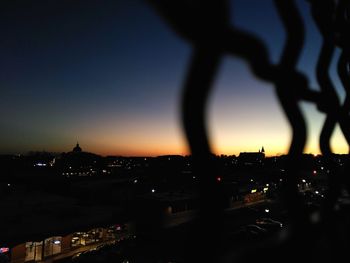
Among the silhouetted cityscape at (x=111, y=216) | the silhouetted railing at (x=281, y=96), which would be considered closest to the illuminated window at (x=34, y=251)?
the silhouetted cityscape at (x=111, y=216)

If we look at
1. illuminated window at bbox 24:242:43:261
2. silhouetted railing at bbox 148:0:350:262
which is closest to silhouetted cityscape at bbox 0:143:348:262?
illuminated window at bbox 24:242:43:261

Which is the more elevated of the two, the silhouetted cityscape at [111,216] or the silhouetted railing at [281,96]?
the silhouetted railing at [281,96]

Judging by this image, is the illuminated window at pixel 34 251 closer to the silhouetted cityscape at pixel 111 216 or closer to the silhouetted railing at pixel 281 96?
the silhouetted cityscape at pixel 111 216

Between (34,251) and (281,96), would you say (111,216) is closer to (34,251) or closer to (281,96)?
(34,251)

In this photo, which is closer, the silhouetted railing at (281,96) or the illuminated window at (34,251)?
the silhouetted railing at (281,96)

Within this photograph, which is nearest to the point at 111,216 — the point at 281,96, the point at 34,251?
the point at 34,251

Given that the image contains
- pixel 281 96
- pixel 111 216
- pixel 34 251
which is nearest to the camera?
pixel 281 96

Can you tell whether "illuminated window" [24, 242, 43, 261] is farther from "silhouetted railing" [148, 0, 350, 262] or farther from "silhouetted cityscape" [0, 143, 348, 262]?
"silhouetted railing" [148, 0, 350, 262]

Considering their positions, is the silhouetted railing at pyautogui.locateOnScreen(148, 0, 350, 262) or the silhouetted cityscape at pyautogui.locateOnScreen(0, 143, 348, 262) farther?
the silhouetted cityscape at pyautogui.locateOnScreen(0, 143, 348, 262)

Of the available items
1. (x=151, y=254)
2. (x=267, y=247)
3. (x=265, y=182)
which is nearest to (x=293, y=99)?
(x=267, y=247)
